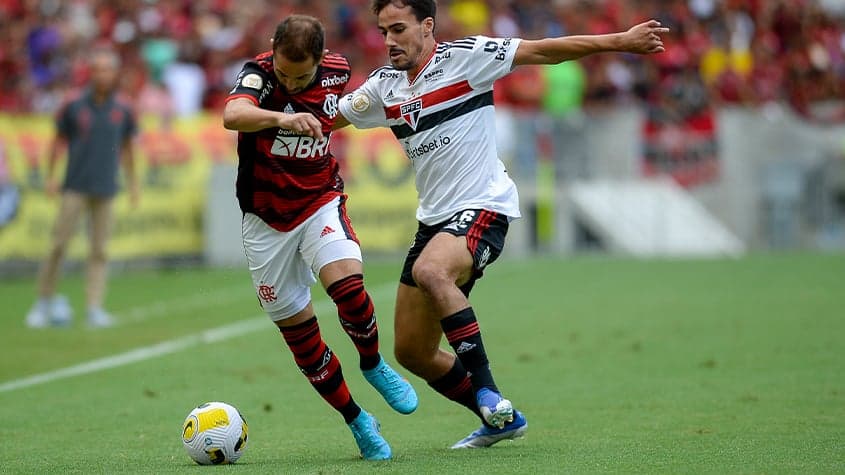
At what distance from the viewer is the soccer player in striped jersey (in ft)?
23.5

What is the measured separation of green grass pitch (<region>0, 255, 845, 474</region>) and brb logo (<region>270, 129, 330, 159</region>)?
61.2 inches

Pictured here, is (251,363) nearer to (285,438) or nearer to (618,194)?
Answer: (285,438)

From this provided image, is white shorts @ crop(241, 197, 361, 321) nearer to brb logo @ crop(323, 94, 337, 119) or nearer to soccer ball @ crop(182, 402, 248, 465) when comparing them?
brb logo @ crop(323, 94, 337, 119)

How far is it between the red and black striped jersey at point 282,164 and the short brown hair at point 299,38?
29 centimetres

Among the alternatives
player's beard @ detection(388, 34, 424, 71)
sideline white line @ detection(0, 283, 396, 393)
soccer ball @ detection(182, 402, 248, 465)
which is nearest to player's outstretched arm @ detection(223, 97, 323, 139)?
player's beard @ detection(388, 34, 424, 71)

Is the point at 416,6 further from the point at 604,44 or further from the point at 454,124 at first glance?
the point at 604,44

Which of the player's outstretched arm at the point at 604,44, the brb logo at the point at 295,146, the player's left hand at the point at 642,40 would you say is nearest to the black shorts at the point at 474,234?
the brb logo at the point at 295,146

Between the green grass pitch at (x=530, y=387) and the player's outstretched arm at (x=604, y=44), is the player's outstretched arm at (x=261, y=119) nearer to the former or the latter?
the player's outstretched arm at (x=604, y=44)

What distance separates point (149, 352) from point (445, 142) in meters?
5.39

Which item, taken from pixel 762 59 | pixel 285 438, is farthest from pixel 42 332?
pixel 762 59

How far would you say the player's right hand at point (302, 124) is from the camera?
6.48 m

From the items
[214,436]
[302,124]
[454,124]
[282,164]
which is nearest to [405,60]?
[454,124]

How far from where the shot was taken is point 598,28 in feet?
85.8

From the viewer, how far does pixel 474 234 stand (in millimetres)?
7246
